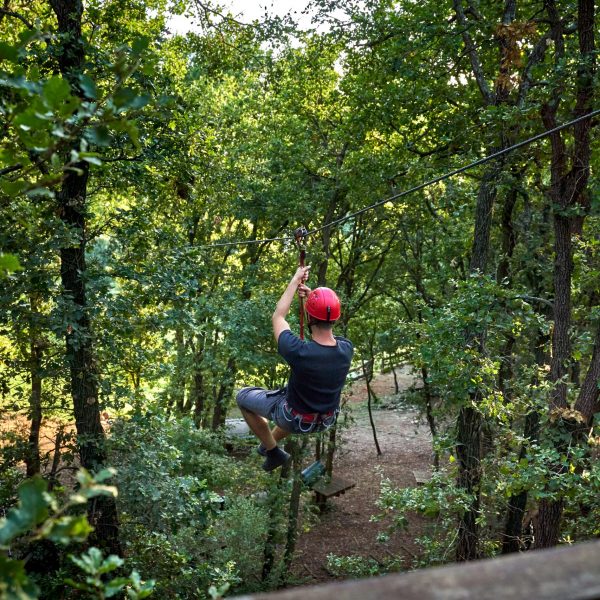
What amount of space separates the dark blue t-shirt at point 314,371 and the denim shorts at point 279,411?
104mm

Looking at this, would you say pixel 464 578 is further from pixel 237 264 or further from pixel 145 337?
pixel 237 264

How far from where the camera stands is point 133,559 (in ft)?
19.6

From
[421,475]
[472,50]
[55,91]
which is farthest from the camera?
[421,475]

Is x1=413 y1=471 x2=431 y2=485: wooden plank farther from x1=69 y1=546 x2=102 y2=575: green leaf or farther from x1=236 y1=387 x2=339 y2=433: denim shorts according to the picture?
x1=69 y1=546 x2=102 y2=575: green leaf

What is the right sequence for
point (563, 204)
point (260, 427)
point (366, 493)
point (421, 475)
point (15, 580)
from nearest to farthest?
point (15, 580)
point (260, 427)
point (563, 204)
point (366, 493)
point (421, 475)

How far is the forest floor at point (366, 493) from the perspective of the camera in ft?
47.2

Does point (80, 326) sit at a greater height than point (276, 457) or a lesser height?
greater

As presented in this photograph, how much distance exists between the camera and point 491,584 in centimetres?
83

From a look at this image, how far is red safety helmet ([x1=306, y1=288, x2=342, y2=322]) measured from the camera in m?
4.16

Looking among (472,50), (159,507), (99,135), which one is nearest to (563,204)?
(472,50)

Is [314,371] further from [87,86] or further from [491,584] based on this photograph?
[491,584]

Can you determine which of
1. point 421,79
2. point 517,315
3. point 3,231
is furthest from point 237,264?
point 3,231

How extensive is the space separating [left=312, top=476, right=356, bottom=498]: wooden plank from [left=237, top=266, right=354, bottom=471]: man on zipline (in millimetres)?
12022

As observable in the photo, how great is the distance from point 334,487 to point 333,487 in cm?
4
